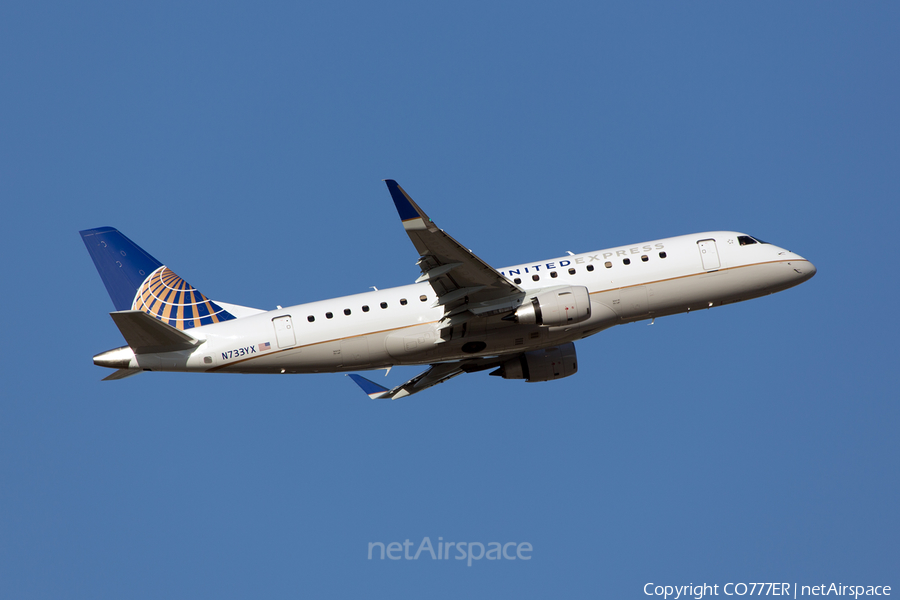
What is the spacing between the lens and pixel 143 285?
122ft

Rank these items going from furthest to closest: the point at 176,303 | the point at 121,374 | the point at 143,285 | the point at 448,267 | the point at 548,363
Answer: the point at 548,363
the point at 143,285
the point at 176,303
the point at 121,374
the point at 448,267

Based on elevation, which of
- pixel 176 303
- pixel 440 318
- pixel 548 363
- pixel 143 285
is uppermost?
pixel 143 285

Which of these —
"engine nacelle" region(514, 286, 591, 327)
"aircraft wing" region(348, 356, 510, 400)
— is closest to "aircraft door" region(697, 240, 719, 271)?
"engine nacelle" region(514, 286, 591, 327)

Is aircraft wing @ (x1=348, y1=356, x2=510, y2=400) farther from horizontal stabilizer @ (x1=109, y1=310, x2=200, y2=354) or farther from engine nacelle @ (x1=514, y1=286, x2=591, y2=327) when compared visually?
horizontal stabilizer @ (x1=109, y1=310, x2=200, y2=354)

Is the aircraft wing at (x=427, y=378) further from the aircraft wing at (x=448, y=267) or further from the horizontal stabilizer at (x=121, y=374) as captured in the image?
the horizontal stabilizer at (x=121, y=374)

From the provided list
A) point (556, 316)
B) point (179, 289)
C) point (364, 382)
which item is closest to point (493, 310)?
point (556, 316)

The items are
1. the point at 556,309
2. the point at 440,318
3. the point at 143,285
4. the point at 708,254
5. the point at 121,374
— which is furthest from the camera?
the point at 143,285

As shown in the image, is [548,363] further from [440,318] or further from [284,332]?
[284,332]

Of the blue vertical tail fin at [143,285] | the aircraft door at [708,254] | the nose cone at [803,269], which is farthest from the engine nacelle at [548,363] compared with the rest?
the blue vertical tail fin at [143,285]

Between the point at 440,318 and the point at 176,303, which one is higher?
the point at 176,303

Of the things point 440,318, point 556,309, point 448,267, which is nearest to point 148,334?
point 440,318

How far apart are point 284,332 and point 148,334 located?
5.08 m

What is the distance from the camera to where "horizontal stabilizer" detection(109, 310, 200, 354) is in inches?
1230

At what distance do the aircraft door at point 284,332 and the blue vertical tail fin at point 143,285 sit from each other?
3026 mm
